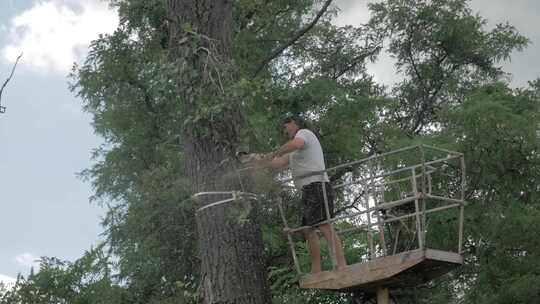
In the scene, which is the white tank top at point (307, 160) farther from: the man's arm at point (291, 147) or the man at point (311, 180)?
the man's arm at point (291, 147)

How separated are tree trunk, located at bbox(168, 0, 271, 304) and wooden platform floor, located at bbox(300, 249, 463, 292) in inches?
26.8

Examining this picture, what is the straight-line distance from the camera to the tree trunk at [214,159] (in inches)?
333

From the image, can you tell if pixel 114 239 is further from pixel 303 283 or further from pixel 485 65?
pixel 485 65

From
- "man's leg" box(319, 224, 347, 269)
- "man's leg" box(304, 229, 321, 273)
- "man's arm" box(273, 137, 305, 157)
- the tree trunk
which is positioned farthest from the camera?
"man's leg" box(304, 229, 321, 273)

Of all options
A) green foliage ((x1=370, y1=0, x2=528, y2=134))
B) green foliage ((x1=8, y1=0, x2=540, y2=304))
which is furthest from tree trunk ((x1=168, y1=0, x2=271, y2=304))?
green foliage ((x1=370, y1=0, x2=528, y2=134))

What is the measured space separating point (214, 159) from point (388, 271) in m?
1.86

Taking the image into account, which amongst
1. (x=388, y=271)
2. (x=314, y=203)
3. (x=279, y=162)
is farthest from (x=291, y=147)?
(x=388, y=271)

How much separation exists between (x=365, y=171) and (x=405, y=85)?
483 centimetres

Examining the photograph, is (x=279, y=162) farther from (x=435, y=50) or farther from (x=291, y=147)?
(x=435, y=50)

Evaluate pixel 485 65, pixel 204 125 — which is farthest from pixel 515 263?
pixel 485 65

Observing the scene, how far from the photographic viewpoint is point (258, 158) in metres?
8.80

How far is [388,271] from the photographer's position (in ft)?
28.5

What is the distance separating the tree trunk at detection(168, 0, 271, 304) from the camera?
27.8 ft

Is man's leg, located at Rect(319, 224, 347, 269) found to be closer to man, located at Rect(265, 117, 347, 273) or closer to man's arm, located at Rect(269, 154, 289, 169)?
man, located at Rect(265, 117, 347, 273)
